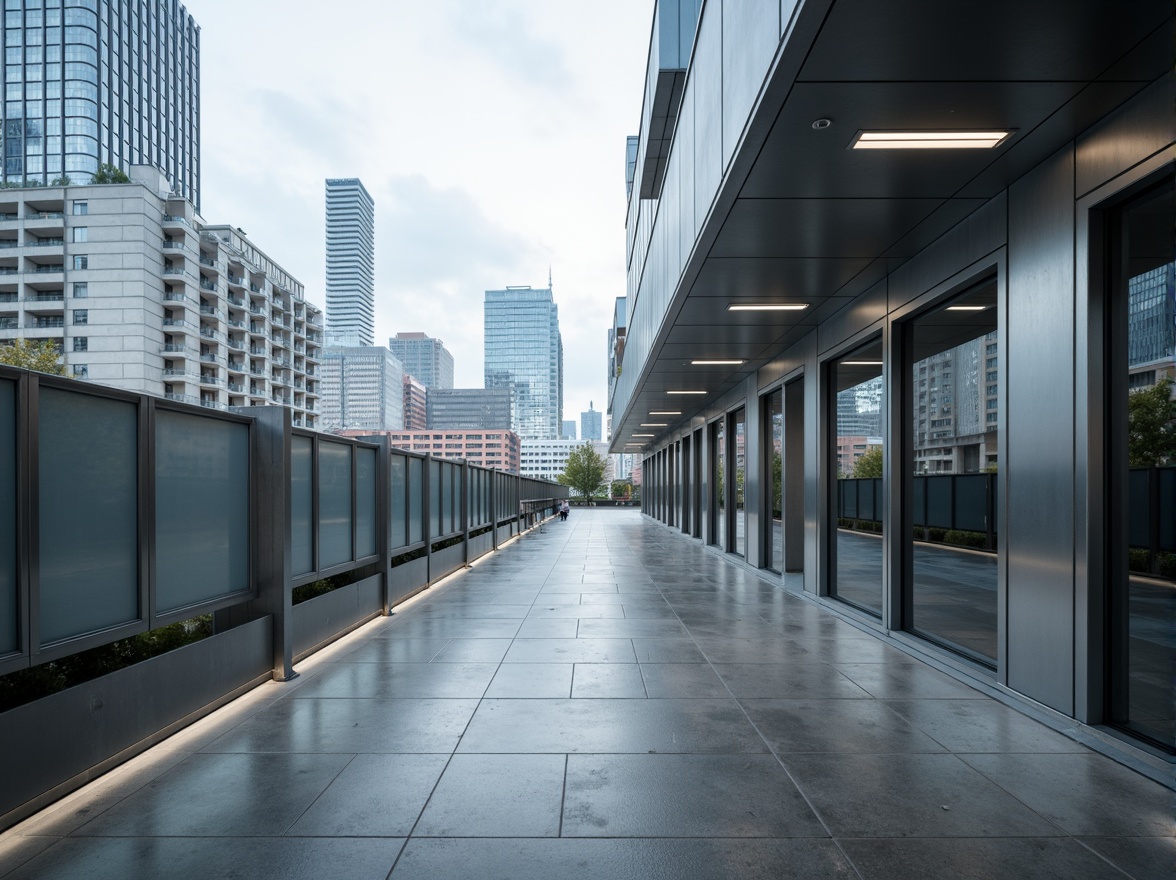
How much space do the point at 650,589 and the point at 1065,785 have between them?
8409 mm

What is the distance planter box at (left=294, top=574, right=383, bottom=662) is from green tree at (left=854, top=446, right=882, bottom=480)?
1602cm

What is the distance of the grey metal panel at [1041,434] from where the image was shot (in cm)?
548

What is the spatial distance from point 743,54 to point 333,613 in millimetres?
6840

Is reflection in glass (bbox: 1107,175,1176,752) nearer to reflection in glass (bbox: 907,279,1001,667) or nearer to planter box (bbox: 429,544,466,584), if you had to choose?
reflection in glass (bbox: 907,279,1001,667)

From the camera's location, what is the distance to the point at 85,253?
7331 centimetres

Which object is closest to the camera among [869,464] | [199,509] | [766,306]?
[199,509]

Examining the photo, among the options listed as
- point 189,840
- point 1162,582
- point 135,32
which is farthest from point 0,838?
point 135,32

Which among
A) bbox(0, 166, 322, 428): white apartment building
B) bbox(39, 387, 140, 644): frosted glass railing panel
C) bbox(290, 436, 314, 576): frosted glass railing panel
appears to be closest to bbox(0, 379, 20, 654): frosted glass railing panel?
bbox(39, 387, 140, 644): frosted glass railing panel

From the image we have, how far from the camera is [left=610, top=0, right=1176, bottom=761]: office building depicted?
4.29 meters

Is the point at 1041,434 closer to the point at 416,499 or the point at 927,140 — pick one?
the point at 927,140

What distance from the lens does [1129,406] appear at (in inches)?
228

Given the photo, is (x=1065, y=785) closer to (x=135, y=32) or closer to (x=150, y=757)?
(x=150, y=757)

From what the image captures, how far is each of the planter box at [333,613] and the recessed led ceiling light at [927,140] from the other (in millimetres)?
6474

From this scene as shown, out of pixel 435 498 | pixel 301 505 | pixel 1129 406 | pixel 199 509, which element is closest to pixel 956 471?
pixel 435 498
